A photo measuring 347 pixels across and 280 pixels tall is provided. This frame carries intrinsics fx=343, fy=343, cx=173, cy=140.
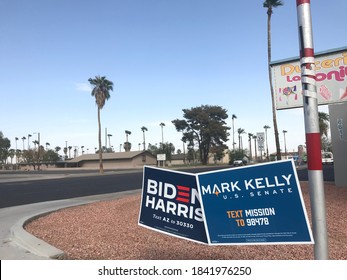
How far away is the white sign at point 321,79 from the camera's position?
37.4ft

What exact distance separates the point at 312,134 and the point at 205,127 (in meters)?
92.6

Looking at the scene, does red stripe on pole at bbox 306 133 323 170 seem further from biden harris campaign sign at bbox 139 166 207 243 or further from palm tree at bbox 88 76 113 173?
palm tree at bbox 88 76 113 173

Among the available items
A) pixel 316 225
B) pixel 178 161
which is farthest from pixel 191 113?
pixel 316 225

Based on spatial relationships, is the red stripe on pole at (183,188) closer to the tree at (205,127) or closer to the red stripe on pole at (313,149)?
the red stripe on pole at (313,149)

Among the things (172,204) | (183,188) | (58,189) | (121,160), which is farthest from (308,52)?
(121,160)

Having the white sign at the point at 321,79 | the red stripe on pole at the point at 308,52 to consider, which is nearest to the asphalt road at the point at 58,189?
the white sign at the point at 321,79

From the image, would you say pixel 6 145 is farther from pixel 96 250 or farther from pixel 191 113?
pixel 96 250

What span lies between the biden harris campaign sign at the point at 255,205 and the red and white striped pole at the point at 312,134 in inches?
5.5

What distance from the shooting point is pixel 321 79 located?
38.7 ft

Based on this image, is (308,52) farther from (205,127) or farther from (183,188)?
(205,127)

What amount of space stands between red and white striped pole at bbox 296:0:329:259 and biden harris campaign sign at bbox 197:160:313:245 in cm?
14

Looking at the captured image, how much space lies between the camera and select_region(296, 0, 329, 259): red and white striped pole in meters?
3.16
